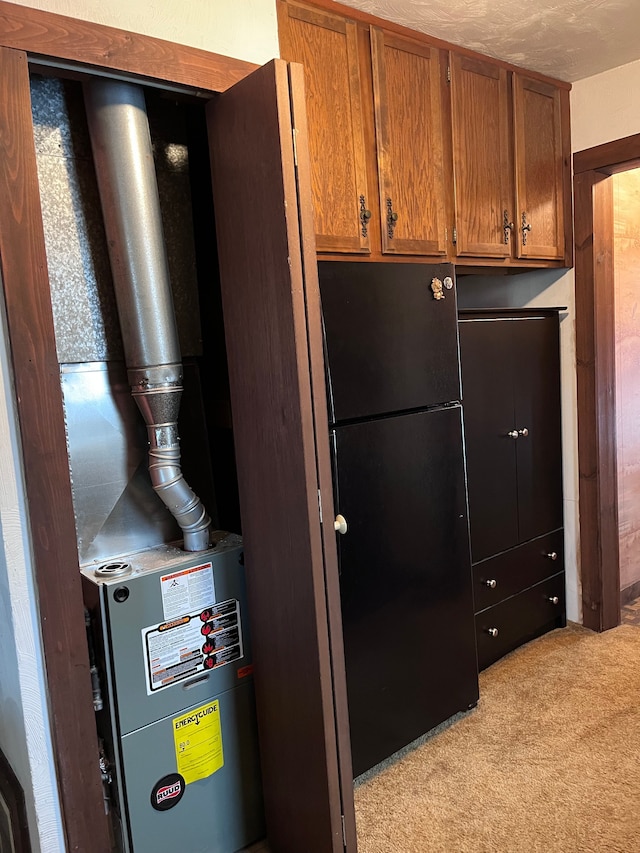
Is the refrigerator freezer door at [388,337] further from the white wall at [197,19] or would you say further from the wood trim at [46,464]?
the wood trim at [46,464]

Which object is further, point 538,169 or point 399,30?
point 538,169

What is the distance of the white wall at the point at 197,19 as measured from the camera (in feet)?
4.29

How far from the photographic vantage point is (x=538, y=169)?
268 cm

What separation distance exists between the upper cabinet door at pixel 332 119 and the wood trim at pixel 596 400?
1.21 m

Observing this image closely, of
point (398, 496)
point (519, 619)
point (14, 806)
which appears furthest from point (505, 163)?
point (14, 806)

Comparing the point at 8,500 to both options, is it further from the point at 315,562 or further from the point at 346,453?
the point at 346,453

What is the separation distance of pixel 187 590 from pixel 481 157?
1.89m

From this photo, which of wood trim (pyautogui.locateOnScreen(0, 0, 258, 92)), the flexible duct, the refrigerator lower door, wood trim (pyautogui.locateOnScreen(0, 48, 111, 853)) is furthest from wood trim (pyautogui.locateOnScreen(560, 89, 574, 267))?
wood trim (pyautogui.locateOnScreen(0, 48, 111, 853))

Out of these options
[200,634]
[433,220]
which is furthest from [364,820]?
[433,220]

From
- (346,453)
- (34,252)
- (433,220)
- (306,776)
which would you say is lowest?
(306,776)

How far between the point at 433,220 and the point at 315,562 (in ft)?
4.63

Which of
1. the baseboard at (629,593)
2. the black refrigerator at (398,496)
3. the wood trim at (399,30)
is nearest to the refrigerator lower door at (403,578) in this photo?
the black refrigerator at (398,496)

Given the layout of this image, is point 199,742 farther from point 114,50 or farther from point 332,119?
point 332,119

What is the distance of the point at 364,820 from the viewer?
1866 millimetres
